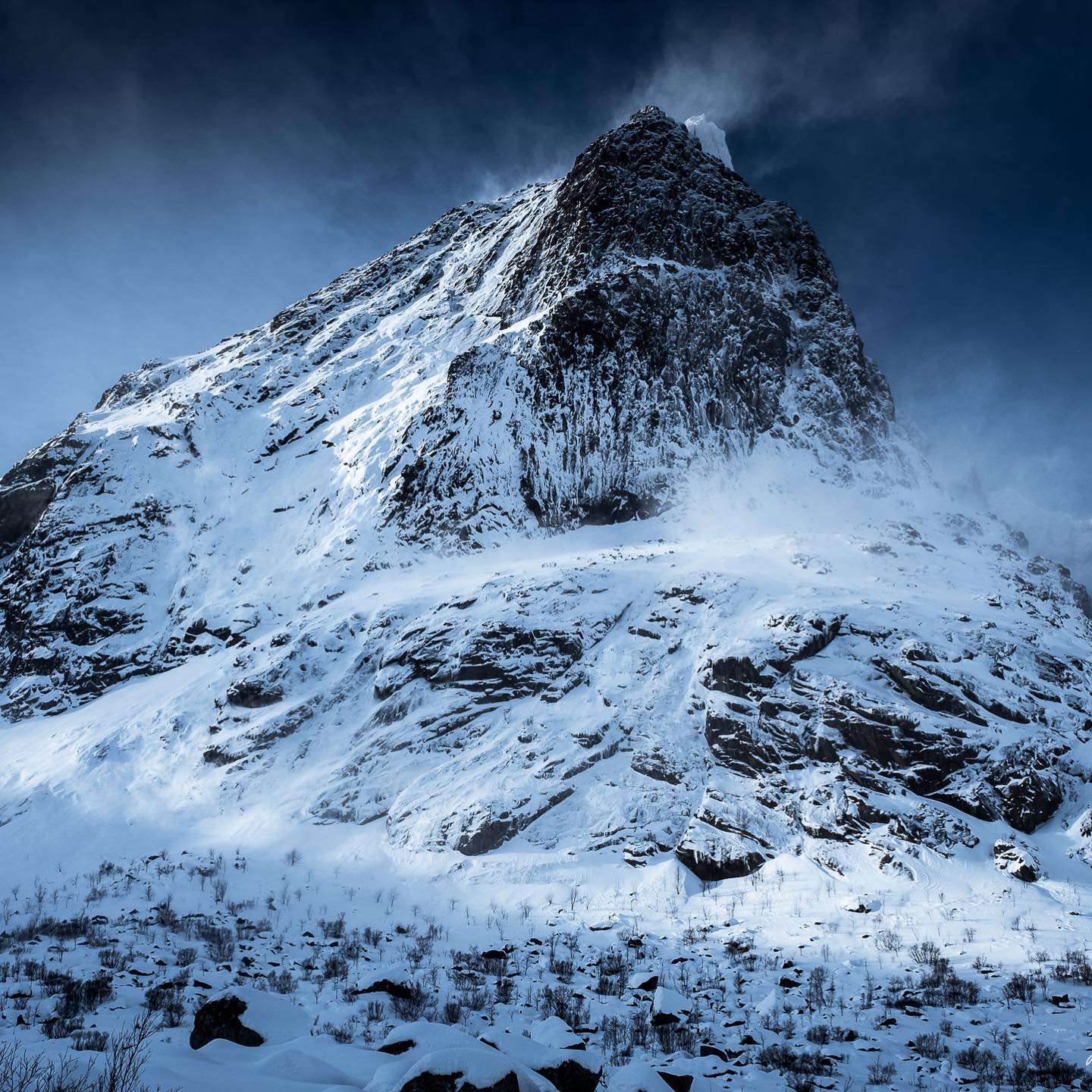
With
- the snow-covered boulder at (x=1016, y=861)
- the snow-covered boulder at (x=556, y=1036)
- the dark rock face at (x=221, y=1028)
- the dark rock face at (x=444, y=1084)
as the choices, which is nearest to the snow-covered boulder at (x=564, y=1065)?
the snow-covered boulder at (x=556, y=1036)

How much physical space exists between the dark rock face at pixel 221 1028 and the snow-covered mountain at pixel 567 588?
12218 mm

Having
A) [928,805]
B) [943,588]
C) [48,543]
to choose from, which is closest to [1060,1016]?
[928,805]

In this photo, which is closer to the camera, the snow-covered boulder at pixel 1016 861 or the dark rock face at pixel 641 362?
the snow-covered boulder at pixel 1016 861

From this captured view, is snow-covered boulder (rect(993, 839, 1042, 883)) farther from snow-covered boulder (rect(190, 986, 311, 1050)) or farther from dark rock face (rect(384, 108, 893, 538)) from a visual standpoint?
dark rock face (rect(384, 108, 893, 538))

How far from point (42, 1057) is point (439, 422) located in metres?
40.1

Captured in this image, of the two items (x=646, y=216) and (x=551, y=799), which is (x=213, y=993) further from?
(x=646, y=216)

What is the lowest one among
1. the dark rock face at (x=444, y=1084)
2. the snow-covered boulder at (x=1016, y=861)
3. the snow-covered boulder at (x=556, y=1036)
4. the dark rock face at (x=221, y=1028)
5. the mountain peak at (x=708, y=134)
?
the dark rock face at (x=221, y=1028)

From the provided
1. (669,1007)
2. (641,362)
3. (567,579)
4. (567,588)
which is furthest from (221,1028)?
(641,362)

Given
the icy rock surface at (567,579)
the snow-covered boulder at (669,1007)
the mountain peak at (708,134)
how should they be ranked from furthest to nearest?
the mountain peak at (708,134) → the icy rock surface at (567,579) → the snow-covered boulder at (669,1007)

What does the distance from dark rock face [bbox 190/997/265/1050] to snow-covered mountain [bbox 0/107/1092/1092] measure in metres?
12.2

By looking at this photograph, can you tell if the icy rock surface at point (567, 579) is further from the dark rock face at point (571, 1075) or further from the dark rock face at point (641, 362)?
the dark rock face at point (571, 1075)

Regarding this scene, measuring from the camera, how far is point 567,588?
94.0 feet

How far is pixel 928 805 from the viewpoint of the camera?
17141 mm

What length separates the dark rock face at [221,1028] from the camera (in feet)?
20.3
